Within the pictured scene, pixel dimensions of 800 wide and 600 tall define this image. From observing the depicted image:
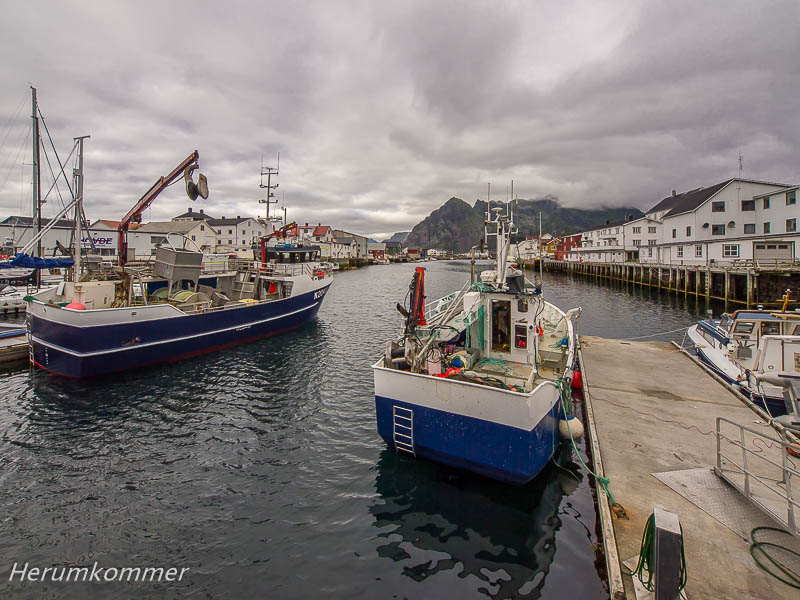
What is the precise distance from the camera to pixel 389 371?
23.7 feet

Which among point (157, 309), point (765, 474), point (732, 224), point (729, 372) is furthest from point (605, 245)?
point (157, 309)

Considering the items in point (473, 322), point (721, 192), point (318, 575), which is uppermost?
point (721, 192)

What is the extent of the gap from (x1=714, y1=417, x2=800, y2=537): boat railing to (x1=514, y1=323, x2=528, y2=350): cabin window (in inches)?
155

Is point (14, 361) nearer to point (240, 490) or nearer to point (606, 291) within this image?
point (240, 490)

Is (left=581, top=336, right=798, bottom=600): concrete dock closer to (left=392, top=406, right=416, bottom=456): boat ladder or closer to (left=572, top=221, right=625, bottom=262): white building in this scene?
(left=392, top=406, right=416, bottom=456): boat ladder

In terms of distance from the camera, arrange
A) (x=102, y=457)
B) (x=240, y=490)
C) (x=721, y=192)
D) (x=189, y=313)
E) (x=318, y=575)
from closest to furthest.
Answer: (x=318, y=575) < (x=240, y=490) < (x=102, y=457) < (x=189, y=313) < (x=721, y=192)

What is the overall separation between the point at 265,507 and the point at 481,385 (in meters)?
4.78

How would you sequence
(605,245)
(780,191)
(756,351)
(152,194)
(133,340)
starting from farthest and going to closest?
(605,245) → (780,191) → (152,194) → (133,340) → (756,351)

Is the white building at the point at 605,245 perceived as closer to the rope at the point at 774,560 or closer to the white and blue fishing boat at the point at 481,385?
the white and blue fishing boat at the point at 481,385

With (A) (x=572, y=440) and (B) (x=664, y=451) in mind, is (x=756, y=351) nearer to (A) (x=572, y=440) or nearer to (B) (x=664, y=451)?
(B) (x=664, y=451)

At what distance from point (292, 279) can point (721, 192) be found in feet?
168

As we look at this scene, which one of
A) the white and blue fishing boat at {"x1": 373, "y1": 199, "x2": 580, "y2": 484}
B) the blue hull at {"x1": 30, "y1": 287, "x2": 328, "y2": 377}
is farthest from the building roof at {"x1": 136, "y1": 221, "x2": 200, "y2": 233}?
the white and blue fishing boat at {"x1": 373, "y1": 199, "x2": 580, "y2": 484}

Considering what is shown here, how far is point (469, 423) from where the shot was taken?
6.66 meters

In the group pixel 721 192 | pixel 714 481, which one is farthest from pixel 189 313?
pixel 721 192
